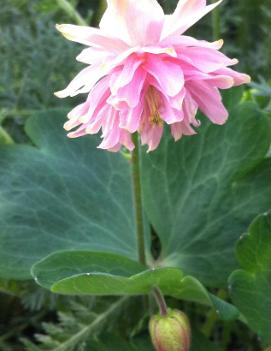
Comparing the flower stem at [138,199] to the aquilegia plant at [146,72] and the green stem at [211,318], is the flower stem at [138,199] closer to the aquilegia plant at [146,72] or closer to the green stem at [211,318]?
the aquilegia plant at [146,72]

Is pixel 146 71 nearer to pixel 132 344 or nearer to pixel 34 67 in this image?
pixel 132 344

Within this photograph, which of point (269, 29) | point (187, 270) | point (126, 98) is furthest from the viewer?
point (269, 29)

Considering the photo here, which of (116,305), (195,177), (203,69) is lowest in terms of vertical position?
(116,305)

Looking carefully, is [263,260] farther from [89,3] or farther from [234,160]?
[89,3]

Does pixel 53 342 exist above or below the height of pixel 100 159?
below

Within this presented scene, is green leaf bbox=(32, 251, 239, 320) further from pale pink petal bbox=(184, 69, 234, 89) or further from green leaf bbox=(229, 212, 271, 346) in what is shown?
pale pink petal bbox=(184, 69, 234, 89)

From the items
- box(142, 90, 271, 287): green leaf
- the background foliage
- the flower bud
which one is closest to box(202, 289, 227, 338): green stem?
the background foliage

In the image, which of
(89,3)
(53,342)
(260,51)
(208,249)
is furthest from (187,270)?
(89,3)
